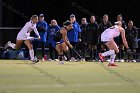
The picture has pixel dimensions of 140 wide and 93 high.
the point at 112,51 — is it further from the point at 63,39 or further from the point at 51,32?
the point at 51,32

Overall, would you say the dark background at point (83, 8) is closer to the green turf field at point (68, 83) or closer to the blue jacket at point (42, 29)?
the blue jacket at point (42, 29)

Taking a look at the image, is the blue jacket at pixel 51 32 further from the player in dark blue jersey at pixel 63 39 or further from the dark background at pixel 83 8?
the dark background at pixel 83 8

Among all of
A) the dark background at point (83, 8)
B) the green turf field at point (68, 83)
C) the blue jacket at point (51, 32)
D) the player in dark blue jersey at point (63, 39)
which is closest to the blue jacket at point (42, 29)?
the blue jacket at point (51, 32)

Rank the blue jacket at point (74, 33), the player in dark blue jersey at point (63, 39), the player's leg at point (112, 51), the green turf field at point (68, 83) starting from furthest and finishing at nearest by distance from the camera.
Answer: the blue jacket at point (74, 33), the player in dark blue jersey at point (63, 39), the player's leg at point (112, 51), the green turf field at point (68, 83)

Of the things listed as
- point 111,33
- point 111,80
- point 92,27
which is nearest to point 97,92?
point 111,80

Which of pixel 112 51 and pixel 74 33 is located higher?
pixel 74 33

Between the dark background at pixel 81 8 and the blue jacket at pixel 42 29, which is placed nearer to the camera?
the blue jacket at pixel 42 29

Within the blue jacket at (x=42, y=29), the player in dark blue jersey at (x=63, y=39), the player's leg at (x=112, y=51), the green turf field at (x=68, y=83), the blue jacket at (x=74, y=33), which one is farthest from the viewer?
the blue jacket at (x=42, y=29)

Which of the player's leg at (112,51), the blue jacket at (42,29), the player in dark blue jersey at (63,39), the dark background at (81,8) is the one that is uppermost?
the dark background at (81,8)

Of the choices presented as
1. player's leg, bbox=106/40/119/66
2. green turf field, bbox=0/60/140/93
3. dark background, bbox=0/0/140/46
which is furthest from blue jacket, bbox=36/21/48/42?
dark background, bbox=0/0/140/46

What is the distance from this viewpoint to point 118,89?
28.6ft

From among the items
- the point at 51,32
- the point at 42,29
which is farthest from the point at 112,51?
the point at 42,29

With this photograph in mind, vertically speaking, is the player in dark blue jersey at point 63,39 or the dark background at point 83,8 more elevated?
the dark background at point 83,8

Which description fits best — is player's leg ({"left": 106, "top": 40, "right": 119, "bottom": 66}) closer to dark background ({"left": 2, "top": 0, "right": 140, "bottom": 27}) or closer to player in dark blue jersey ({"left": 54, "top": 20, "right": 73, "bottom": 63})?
player in dark blue jersey ({"left": 54, "top": 20, "right": 73, "bottom": 63})
